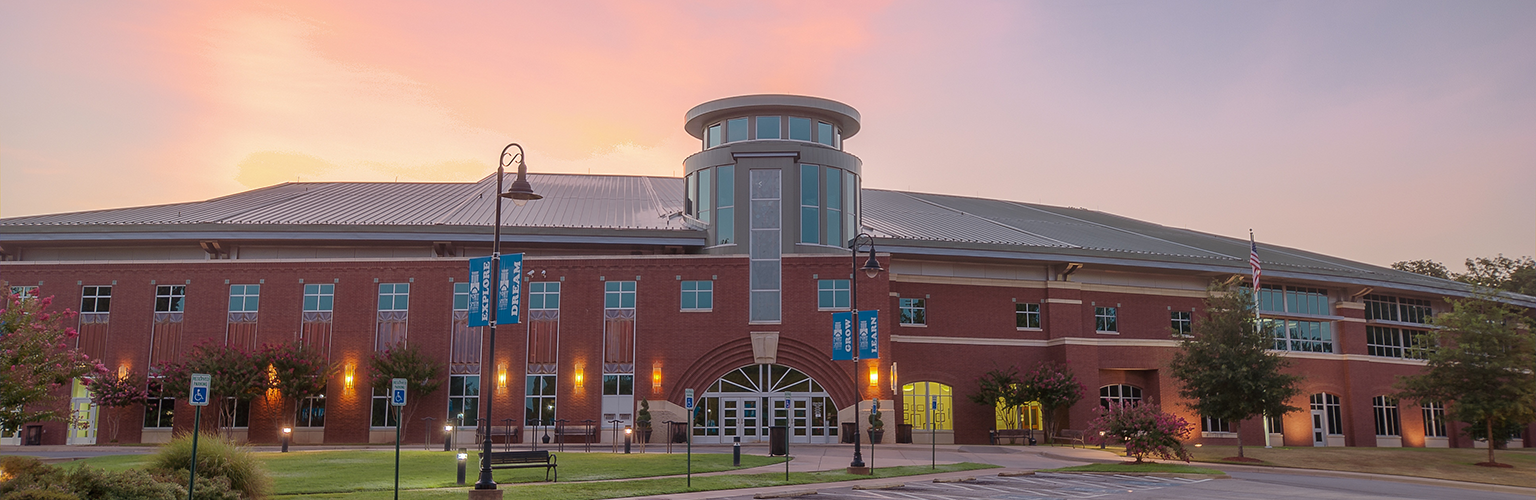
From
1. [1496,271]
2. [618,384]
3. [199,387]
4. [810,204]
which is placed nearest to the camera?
[199,387]

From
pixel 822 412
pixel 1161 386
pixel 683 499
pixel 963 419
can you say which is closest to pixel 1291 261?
pixel 1161 386

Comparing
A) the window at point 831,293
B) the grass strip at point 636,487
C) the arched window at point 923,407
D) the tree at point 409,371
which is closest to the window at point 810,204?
the window at point 831,293

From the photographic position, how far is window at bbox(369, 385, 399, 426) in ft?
139

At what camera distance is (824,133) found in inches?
1860

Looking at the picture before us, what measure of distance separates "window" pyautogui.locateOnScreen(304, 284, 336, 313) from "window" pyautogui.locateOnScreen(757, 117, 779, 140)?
1965 centimetres

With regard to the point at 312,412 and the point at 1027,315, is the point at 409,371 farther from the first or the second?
the point at 1027,315

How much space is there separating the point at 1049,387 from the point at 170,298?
37951 mm

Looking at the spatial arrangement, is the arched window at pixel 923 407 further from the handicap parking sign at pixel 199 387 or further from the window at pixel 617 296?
the handicap parking sign at pixel 199 387

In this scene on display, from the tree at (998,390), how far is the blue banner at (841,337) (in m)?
11.3

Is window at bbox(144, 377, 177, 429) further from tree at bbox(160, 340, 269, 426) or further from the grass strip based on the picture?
the grass strip

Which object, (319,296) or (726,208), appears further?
(726,208)

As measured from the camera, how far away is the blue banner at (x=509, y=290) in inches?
855

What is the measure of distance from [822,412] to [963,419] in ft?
24.7

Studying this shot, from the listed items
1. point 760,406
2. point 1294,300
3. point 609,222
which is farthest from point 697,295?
point 1294,300
